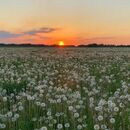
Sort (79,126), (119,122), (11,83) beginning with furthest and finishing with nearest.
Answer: (11,83) < (119,122) < (79,126)

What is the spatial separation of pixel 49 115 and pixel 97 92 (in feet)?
9.00

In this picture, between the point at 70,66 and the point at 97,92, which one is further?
the point at 70,66

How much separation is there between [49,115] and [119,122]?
1.33 m

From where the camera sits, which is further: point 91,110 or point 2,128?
point 91,110

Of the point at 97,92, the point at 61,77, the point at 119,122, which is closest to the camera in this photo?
the point at 119,122

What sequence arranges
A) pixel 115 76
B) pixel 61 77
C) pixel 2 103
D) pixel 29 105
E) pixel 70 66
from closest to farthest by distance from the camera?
pixel 29 105
pixel 2 103
pixel 61 77
pixel 115 76
pixel 70 66

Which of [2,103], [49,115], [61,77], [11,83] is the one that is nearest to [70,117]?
[49,115]

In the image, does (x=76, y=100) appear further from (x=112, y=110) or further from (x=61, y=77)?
(x=61, y=77)

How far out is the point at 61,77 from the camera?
15.9 meters

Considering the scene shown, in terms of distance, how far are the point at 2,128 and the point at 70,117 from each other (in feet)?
4.51

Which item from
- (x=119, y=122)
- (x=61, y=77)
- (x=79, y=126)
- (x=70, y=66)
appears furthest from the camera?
(x=70, y=66)

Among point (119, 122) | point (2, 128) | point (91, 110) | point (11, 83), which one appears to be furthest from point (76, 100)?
point (11, 83)

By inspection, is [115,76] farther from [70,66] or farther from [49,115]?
[49,115]

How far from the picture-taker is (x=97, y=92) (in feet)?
37.1
